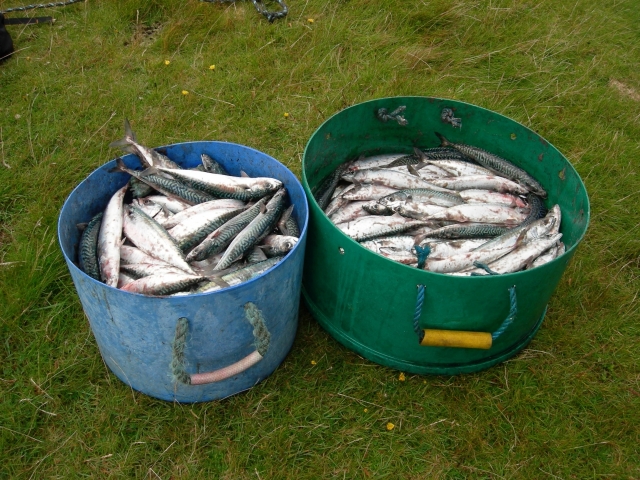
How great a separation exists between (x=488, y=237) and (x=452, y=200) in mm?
391

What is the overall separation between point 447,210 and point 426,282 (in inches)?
40.7

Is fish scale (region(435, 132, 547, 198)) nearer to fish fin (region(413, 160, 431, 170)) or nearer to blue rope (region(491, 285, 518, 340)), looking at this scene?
fish fin (region(413, 160, 431, 170))

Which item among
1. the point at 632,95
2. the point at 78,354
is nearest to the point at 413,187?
the point at 78,354

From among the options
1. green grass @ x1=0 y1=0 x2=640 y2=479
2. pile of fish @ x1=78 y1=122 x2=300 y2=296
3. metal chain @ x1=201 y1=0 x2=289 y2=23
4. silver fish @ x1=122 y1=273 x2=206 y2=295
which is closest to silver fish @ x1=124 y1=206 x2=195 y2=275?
pile of fish @ x1=78 y1=122 x2=300 y2=296

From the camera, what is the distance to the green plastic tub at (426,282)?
2701 mm

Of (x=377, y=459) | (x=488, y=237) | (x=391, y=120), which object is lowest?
(x=377, y=459)

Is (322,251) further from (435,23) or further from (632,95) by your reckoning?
(632,95)

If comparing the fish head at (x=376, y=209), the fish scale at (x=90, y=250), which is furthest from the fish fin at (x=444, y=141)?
the fish scale at (x=90, y=250)

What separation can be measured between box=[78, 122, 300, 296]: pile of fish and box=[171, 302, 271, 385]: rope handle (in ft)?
0.92

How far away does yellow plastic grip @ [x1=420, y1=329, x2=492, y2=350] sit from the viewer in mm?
2779

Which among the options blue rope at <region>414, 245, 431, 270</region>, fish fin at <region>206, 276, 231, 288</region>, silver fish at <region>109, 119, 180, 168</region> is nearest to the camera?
fish fin at <region>206, 276, 231, 288</region>

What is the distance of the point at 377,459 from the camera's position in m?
2.82

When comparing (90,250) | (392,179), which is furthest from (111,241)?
(392,179)

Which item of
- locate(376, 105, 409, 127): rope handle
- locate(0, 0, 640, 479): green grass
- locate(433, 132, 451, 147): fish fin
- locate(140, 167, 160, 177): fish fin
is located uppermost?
locate(376, 105, 409, 127): rope handle
